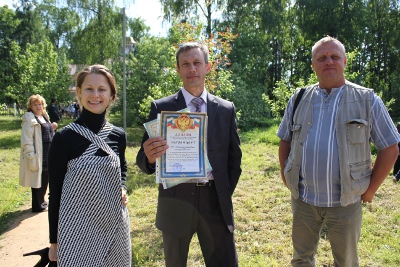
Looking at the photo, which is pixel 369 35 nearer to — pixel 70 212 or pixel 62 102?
pixel 62 102

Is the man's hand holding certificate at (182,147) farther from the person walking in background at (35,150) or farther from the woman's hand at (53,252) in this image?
the person walking in background at (35,150)

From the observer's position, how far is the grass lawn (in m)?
3.92

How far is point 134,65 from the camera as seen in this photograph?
713 inches

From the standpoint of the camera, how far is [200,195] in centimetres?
238

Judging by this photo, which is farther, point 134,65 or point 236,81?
point 236,81

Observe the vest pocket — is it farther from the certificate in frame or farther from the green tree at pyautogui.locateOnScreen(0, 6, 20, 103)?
the green tree at pyautogui.locateOnScreen(0, 6, 20, 103)

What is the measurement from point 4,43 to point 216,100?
131 feet

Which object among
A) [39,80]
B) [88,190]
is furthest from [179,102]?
[39,80]

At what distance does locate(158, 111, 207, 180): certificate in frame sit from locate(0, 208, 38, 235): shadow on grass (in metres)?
4.08

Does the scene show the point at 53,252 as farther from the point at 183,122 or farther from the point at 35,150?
the point at 35,150

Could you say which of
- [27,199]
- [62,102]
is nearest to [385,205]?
[27,199]

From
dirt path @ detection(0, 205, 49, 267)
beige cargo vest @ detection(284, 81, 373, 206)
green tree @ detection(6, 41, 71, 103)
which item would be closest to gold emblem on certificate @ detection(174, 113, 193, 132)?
beige cargo vest @ detection(284, 81, 373, 206)

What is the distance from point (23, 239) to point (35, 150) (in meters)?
1.59

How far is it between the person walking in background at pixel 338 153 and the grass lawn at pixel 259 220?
1.40 m
